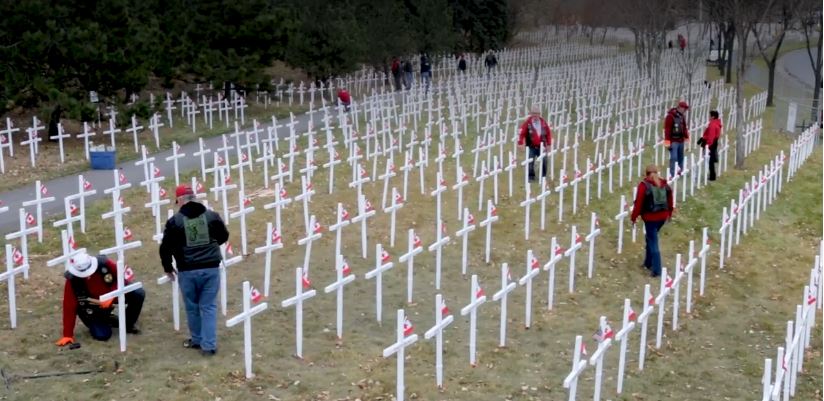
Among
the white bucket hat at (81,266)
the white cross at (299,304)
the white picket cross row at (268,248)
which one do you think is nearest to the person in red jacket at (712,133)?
the white picket cross row at (268,248)

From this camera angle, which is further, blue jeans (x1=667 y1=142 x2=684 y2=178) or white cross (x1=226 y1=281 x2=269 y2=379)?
blue jeans (x1=667 y1=142 x2=684 y2=178)

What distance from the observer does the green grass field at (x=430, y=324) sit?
25.0ft

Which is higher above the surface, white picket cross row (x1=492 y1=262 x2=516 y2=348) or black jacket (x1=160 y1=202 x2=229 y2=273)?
black jacket (x1=160 y1=202 x2=229 y2=273)

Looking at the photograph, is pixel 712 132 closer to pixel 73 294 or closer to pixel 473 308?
pixel 473 308

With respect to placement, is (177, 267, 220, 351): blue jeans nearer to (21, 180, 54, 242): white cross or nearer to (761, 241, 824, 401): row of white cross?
(21, 180, 54, 242): white cross

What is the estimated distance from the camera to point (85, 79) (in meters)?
19.8

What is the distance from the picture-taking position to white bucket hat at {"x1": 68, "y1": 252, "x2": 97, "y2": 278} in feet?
25.5

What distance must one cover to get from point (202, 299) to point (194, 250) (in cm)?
44

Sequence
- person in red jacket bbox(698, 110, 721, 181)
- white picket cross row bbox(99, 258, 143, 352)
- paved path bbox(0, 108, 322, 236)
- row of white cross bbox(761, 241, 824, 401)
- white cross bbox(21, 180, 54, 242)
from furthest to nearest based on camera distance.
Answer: person in red jacket bbox(698, 110, 721, 181), paved path bbox(0, 108, 322, 236), white cross bbox(21, 180, 54, 242), white picket cross row bbox(99, 258, 143, 352), row of white cross bbox(761, 241, 824, 401)

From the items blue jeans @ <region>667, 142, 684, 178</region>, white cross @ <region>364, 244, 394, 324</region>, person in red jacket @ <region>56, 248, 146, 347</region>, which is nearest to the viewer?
person in red jacket @ <region>56, 248, 146, 347</region>

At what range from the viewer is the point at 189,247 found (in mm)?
7613

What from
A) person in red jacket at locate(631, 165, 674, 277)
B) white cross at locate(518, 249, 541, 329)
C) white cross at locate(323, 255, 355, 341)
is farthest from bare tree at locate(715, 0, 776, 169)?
white cross at locate(323, 255, 355, 341)

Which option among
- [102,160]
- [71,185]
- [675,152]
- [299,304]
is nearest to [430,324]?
[299,304]

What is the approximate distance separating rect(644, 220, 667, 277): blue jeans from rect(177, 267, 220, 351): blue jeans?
5.64 m
